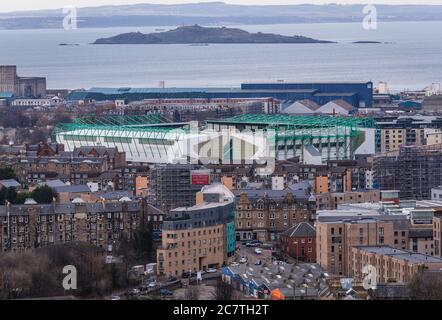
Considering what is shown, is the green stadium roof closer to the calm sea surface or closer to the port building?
the port building

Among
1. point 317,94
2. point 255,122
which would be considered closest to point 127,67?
point 317,94

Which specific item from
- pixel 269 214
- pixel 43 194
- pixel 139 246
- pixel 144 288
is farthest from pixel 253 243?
pixel 144 288

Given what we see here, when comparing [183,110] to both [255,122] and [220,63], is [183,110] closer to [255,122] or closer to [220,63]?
[255,122]

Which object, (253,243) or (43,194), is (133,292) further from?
(43,194)

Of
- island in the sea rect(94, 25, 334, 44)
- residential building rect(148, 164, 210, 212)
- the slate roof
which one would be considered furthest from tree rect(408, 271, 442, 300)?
island in the sea rect(94, 25, 334, 44)

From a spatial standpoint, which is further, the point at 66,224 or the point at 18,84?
the point at 18,84

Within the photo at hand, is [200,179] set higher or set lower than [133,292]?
higher

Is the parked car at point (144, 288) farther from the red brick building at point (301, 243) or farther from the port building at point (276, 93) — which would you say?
the port building at point (276, 93)
